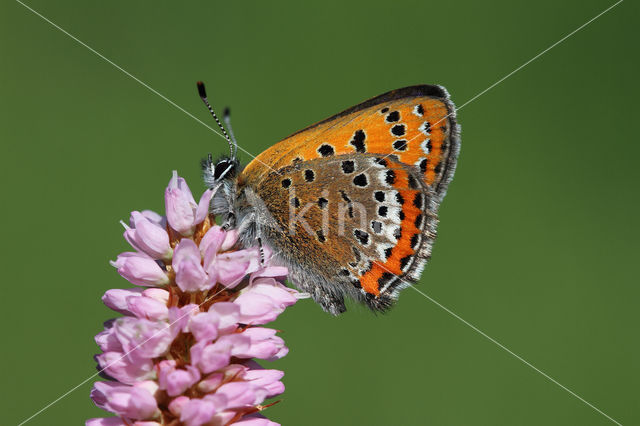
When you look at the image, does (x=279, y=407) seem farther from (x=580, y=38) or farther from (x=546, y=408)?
(x=580, y=38)

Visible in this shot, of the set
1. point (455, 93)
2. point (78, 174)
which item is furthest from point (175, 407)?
point (455, 93)

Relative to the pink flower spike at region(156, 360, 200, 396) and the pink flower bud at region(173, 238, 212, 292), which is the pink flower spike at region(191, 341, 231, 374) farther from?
the pink flower bud at region(173, 238, 212, 292)

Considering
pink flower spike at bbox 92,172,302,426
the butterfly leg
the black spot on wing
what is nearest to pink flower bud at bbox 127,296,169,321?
pink flower spike at bbox 92,172,302,426

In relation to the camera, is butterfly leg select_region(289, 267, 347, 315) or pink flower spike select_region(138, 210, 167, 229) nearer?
pink flower spike select_region(138, 210, 167, 229)

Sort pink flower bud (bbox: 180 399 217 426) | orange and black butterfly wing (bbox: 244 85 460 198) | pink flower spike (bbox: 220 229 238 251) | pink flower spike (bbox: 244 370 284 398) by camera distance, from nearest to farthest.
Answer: pink flower bud (bbox: 180 399 217 426) < pink flower spike (bbox: 244 370 284 398) < pink flower spike (bbox: 220 229 238 251) < orange and black butterfly wing (bbox: 244 85 460 198)

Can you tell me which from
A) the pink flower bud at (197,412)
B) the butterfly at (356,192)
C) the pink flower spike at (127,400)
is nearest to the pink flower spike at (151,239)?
the pink flower spike at (127,400)

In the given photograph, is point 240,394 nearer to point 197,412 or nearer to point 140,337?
point 197,412
